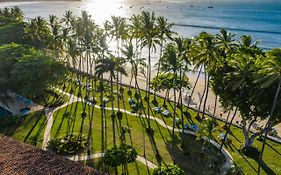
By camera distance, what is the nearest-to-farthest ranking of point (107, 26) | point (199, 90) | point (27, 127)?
point (27, 127) < point (107, 26) < point (199, 90)

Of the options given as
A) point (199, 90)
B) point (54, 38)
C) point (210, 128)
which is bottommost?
point (199, 90)

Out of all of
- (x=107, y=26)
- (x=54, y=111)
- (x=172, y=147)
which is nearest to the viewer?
(x=172, y=147)

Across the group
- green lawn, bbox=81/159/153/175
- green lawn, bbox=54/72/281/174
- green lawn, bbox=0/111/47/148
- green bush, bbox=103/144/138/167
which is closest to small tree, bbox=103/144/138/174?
green bush, bbox=103/144/138/167

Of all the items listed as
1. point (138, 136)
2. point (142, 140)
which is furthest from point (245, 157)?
point (138, 136)

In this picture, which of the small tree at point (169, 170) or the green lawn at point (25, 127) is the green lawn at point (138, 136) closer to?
the green lawn at point (25, 127)

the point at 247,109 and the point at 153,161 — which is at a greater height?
the point at 247,109

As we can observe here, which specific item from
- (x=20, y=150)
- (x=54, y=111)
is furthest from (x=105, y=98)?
(x=20, y=150)

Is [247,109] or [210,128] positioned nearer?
[210,128]

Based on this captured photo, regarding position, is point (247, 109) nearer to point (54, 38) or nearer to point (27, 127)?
point (27, 127)
